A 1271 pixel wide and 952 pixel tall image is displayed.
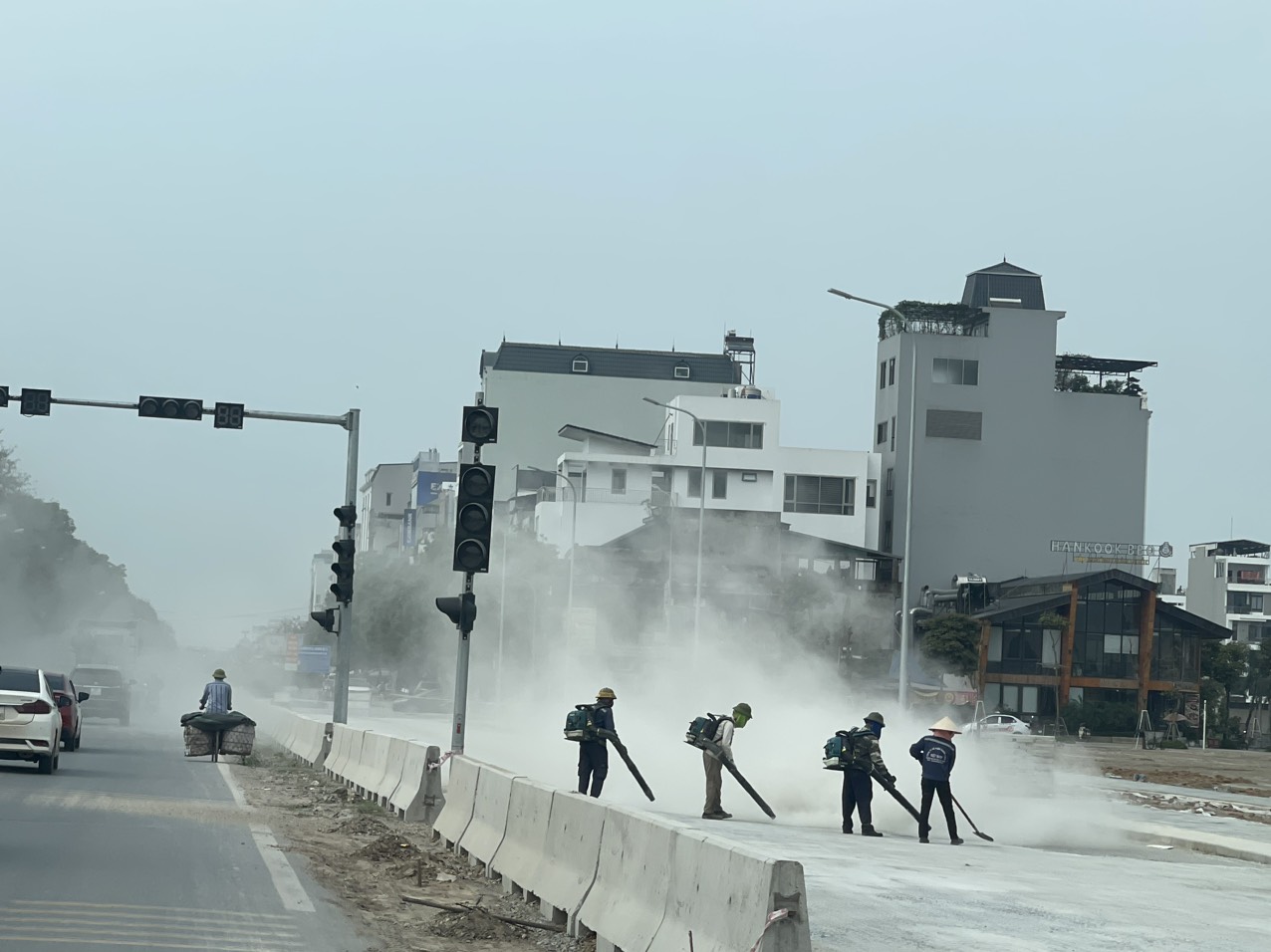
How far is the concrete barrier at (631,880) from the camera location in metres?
9.01

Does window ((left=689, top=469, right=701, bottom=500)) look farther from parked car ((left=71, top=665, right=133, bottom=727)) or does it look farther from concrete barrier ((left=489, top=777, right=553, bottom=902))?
concrete barrier ((left=489, top=777, right=553, bottom=902))

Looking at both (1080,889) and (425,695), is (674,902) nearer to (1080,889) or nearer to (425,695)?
(1080,889)

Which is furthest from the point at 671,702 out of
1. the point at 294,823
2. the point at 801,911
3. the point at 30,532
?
the point at 30,532

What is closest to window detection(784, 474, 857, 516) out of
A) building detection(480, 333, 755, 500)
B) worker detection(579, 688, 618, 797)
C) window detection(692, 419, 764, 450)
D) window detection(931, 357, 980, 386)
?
window detection(692, 419, 764, 450)

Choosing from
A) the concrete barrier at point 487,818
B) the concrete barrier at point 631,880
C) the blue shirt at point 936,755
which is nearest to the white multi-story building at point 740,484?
the blue shirt at point 936,755

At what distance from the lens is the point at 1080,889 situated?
51.3 ft

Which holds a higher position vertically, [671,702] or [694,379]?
[694,379]

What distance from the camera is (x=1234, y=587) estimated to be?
133000 millimetres

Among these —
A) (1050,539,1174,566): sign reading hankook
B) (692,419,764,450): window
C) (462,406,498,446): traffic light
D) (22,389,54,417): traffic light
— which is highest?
(692,419,764,450): window

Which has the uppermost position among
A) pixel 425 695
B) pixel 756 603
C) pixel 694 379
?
pixel 694 379

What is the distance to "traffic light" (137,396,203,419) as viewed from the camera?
1077 inches

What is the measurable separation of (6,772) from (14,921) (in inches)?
561

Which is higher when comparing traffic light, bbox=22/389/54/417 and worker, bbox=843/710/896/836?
traffic light, bbox=22/389/54/417

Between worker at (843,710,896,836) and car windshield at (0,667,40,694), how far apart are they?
1149cm
